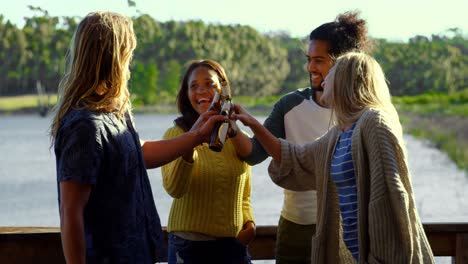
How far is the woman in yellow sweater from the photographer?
2738mm

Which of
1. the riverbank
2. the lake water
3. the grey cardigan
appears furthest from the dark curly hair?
the riverbank

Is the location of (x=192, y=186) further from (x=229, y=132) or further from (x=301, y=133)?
(x=301, y=133)

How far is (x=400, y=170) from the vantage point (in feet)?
7.66

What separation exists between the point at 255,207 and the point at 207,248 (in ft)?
63.9

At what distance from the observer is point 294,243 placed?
9.25 feet

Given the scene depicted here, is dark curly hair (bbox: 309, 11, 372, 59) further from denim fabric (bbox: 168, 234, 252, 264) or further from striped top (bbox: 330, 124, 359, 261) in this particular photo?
denim fabric (bbox: 168, 234, 252, 264)

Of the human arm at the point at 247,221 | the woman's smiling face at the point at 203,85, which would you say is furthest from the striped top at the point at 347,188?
the woman's smiling face at the point at 203,85

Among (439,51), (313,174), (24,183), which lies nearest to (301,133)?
(313,174)

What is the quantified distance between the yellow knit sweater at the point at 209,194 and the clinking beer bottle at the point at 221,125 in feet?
0.56

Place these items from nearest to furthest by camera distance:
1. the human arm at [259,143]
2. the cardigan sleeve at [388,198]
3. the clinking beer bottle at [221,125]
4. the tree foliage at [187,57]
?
the cardigan sleeve at [388,198] < the clinking beer bottle at [221,125] < the human arm at [259,143] < the tree foliage at [187,57]

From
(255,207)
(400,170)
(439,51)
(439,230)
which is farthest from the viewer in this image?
(255,207)

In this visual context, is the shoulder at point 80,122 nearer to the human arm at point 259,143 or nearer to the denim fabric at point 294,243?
the human arm at point 259,143

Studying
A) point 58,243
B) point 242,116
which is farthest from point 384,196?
point 58,243

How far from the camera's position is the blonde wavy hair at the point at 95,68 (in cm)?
215
